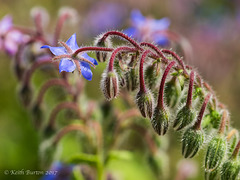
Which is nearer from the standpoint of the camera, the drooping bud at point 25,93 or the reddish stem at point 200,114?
the reddish stem at point 200,114

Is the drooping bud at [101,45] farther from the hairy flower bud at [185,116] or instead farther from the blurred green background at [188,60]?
the blurred green background at [188,60]

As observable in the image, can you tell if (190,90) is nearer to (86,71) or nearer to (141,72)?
(141,72)

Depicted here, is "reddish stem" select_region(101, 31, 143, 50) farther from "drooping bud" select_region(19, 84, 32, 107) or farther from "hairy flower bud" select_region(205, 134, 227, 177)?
"drooping bud" select_region(19, 84, 32, 107)

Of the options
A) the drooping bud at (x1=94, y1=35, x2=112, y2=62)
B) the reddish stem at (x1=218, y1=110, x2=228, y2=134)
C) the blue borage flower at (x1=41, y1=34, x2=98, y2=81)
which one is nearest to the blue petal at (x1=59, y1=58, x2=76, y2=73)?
the blue borage flower at (x1=41, y1=34, x2=98, y2=81)

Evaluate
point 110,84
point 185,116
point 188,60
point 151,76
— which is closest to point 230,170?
point 185,116

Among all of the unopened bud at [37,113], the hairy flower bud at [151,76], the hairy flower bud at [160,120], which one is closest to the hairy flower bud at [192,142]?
the hairy flower bud at [160,120]

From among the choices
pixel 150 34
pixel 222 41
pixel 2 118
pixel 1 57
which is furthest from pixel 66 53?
pixel 222 41
